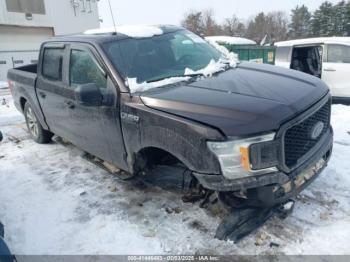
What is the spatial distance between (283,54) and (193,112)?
7957 mm

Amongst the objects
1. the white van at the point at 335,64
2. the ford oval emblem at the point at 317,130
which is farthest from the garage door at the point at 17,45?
the ford oval emblem at the point at 317,130

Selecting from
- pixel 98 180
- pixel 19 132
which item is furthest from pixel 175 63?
pixel 19 132

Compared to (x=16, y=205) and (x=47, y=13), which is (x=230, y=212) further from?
(x=47, y=13)

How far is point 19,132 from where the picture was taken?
718cm

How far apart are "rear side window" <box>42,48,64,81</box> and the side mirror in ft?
4.36

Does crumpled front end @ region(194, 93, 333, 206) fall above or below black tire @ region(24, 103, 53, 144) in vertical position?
above

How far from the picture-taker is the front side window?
26.2 feet

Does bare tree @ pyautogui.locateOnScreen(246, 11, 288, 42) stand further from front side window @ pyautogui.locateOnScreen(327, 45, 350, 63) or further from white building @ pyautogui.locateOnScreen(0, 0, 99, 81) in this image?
front side window @ pyautogui.locateOnScreen(327, 45, 350, 63)

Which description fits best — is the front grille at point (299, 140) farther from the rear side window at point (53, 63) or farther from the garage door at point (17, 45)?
the garage door at point (17, 45)

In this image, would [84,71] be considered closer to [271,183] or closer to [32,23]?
[271,183]

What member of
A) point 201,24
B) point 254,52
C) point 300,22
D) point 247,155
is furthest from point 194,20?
point 247,155

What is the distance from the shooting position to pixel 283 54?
32.1 ft

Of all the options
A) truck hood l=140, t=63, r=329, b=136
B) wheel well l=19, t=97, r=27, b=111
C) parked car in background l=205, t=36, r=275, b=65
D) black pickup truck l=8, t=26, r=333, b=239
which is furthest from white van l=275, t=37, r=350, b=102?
wheel well l=19, t=97, r=27, b=111

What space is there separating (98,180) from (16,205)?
1016 mm
